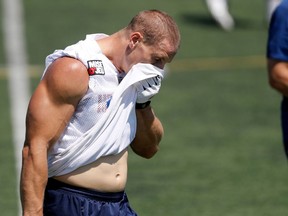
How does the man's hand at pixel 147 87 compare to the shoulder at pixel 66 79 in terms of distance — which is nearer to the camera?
the shoulder at pixel 66 79

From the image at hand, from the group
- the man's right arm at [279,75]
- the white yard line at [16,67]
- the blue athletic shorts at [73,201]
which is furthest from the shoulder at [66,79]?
the white yard line at [16,67]

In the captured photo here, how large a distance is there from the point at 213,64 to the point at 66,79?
34.6 feet

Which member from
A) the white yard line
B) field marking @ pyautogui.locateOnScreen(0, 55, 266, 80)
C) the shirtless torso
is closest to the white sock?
field marking @ pyautogui.locateOnScreen(0, 55, 266, 80)

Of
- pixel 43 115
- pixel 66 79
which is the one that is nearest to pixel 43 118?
pixel 43 115

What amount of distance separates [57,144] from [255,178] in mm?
5005

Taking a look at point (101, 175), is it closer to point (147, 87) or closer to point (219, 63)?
point (147, 87)

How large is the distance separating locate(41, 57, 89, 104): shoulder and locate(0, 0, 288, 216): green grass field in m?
3.92

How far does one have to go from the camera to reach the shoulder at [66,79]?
5.32 meters

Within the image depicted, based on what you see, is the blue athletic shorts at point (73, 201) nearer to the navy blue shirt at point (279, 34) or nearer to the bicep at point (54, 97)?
the bicep at point (54, 97)

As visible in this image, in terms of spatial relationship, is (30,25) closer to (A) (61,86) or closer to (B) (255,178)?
(B) (255,178)

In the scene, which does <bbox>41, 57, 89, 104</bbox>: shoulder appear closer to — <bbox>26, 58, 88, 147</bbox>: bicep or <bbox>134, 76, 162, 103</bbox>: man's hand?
<bbox>26, 58, 88, 147</bbox>: bicep

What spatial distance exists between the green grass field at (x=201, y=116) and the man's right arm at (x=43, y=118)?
3825 mm

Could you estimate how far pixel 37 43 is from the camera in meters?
16.9

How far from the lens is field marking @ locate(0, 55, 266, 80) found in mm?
15383
